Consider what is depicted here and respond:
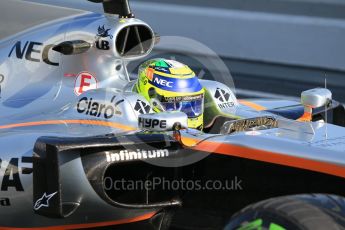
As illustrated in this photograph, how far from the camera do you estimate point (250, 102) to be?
6.38 m

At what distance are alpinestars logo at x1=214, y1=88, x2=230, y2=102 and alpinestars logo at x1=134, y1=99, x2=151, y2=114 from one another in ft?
2.32

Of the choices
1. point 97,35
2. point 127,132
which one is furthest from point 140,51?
point 127,132

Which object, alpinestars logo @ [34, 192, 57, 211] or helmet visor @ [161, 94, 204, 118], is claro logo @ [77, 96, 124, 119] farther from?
alpinestars logo @ [34, 192, 57, 211]

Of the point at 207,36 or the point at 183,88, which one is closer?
the point at 183,88

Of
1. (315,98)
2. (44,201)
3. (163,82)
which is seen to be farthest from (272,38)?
(44,201)

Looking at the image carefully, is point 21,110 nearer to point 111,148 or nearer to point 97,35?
point 97,35

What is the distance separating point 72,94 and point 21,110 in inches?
14.1

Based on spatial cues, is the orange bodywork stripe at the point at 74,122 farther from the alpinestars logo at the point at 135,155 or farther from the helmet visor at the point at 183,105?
the alpinestars logo at the point at 135,155

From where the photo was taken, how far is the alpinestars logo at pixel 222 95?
19.0 ft

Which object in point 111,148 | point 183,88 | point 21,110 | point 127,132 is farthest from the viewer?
point 21,110

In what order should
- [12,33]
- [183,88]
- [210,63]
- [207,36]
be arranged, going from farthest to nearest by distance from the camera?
[207,36], [210,63], [12,33], [183,88]

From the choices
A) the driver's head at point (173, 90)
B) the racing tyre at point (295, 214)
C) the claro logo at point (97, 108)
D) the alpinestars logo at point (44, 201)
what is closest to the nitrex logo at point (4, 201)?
the alpinestars logo at point (44, 201)

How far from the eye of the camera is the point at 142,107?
17.1 ft

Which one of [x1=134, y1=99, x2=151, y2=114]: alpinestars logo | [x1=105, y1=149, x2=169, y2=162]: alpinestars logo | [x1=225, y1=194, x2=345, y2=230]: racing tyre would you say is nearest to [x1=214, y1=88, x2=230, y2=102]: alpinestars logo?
[x1=134, y1=99, x2=151, y2=114]: alpinestars logo
